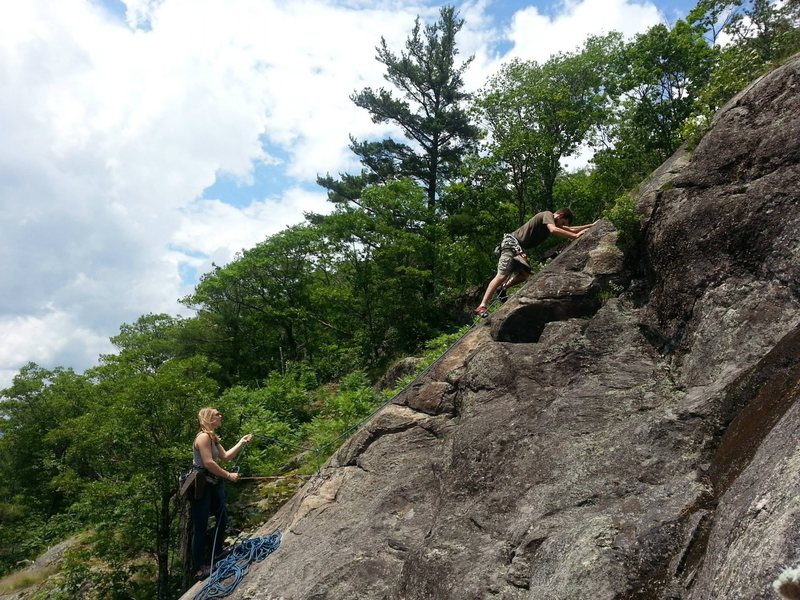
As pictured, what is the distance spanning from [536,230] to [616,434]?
5.09 m

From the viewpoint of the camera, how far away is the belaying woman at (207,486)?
6934 millimetres

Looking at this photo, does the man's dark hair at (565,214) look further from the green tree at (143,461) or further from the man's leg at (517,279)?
the green tree at (143,461)

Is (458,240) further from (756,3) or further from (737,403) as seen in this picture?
(737,403)

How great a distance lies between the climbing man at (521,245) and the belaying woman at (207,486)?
5.05 metres

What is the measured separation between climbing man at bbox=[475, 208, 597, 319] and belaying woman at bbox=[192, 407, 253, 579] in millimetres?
5054

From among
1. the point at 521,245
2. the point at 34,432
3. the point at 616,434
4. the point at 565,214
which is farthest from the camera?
the point at 34,432

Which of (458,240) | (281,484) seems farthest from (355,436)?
(458,240)

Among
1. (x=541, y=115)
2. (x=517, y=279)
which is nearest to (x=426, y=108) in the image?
(x=541, y=115)

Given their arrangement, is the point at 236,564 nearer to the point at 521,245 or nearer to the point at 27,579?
the point at 521,245

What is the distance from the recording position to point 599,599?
439 centimetres

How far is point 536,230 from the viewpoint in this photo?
1016cm

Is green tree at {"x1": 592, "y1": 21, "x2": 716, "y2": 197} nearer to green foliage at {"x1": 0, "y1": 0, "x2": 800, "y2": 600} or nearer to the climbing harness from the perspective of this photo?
green foliage at {"x1": 0, "y1": 0, "x2": 800, "y2": 600}

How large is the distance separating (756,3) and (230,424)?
821 inches

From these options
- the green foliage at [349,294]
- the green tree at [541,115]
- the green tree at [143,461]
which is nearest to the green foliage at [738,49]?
the green foliage at [349,294]
